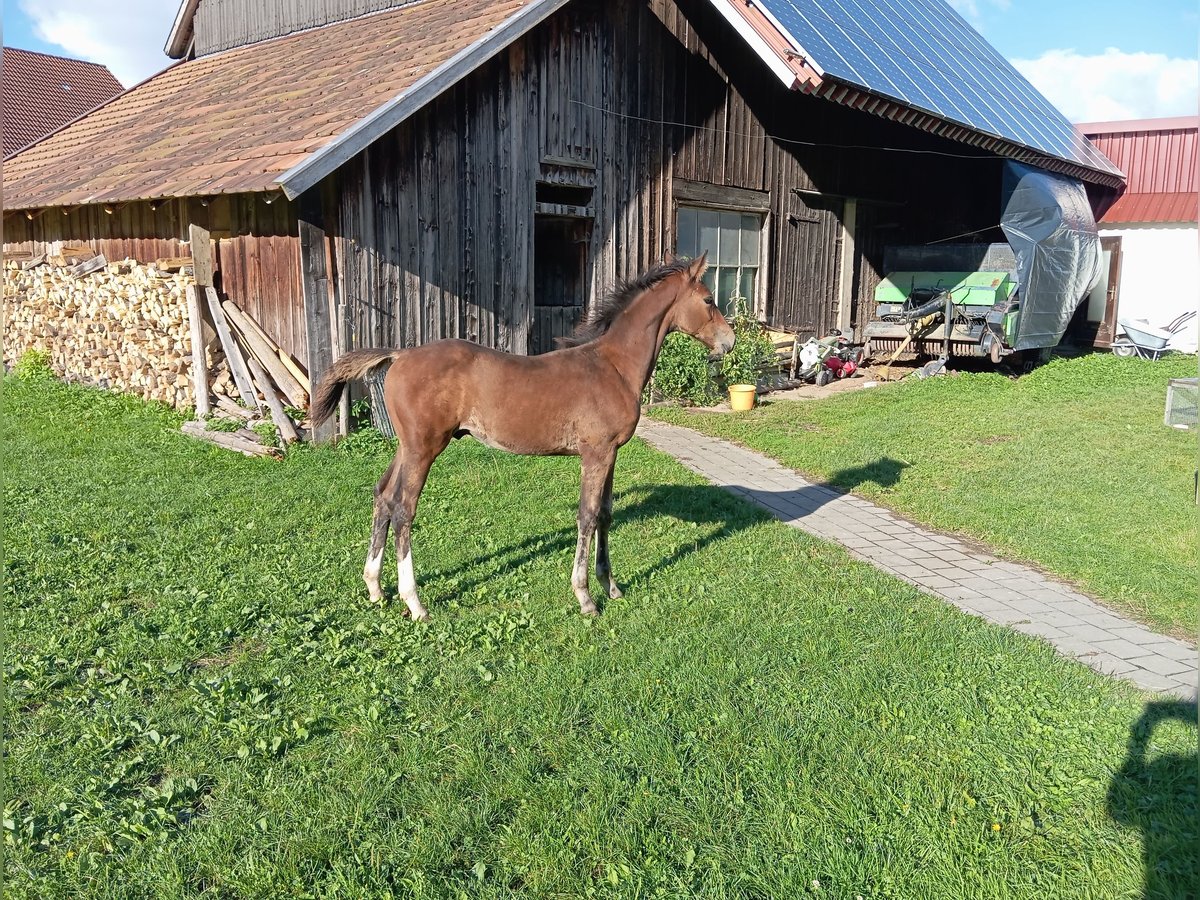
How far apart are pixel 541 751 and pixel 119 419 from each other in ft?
29.8

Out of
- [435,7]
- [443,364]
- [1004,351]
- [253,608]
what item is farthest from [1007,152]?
[253,608]

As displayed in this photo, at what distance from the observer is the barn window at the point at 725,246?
46.3ft

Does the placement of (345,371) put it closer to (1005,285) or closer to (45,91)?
(1005,285)

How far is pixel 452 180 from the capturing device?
34.2 feet

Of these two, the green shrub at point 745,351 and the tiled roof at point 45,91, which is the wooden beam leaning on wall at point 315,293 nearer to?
the green shrub at point 745,351

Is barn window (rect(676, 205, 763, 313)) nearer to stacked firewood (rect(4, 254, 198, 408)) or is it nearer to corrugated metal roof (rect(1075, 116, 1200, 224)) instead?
stacked firewood (rect(4, 254, 198, 408))

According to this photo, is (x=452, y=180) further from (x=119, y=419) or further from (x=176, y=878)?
(x=176, y=878)

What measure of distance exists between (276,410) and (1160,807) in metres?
8.53

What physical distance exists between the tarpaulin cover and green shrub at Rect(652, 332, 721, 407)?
593 cm

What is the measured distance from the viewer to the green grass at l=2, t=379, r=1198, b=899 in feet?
10.7

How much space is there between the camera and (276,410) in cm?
967

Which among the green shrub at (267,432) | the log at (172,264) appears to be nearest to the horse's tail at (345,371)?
A: the green shrub at (267,432)

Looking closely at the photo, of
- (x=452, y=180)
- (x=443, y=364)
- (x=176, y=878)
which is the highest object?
(x=452, y=180)

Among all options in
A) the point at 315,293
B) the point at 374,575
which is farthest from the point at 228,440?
the point at 374,575
